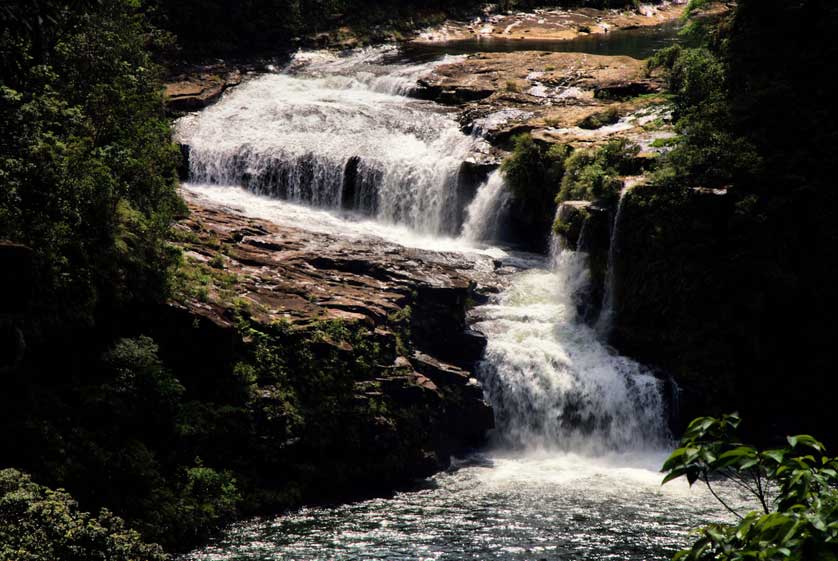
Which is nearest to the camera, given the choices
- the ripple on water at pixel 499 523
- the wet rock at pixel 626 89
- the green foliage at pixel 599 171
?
the ripple on water at pixel 499 523

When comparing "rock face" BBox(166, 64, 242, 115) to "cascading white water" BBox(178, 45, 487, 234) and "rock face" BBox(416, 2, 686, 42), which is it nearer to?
"cascading white water" BBox(178, 45, 487, 234)

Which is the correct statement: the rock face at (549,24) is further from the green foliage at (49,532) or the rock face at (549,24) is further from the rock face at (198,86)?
the green foliage at (49,532)

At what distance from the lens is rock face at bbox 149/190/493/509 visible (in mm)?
23109

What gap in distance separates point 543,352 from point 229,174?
696 inches

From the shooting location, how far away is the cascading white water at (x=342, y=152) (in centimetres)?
3784

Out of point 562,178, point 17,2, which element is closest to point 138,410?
point 17,2

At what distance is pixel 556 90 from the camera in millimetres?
43031

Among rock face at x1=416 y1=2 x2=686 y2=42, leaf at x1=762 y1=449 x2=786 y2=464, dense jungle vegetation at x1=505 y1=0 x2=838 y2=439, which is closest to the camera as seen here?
leaf at x1=762 y1=449 x2=786 y2=464

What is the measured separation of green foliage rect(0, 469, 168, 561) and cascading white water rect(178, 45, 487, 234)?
22482mm

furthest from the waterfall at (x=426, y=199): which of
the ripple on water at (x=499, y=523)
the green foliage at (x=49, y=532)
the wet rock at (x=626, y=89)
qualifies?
the green foliage at (x=49, y=532)

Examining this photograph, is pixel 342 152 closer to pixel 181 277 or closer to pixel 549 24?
pixel 181 277

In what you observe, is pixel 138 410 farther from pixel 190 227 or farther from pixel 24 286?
pixel 190 227

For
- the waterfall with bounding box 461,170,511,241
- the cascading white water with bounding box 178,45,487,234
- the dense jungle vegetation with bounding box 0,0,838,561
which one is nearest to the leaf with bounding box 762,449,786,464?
the dense jungle vegetation with bounding box 0,0,838,561

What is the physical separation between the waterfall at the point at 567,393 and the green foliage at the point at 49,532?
503 inches
